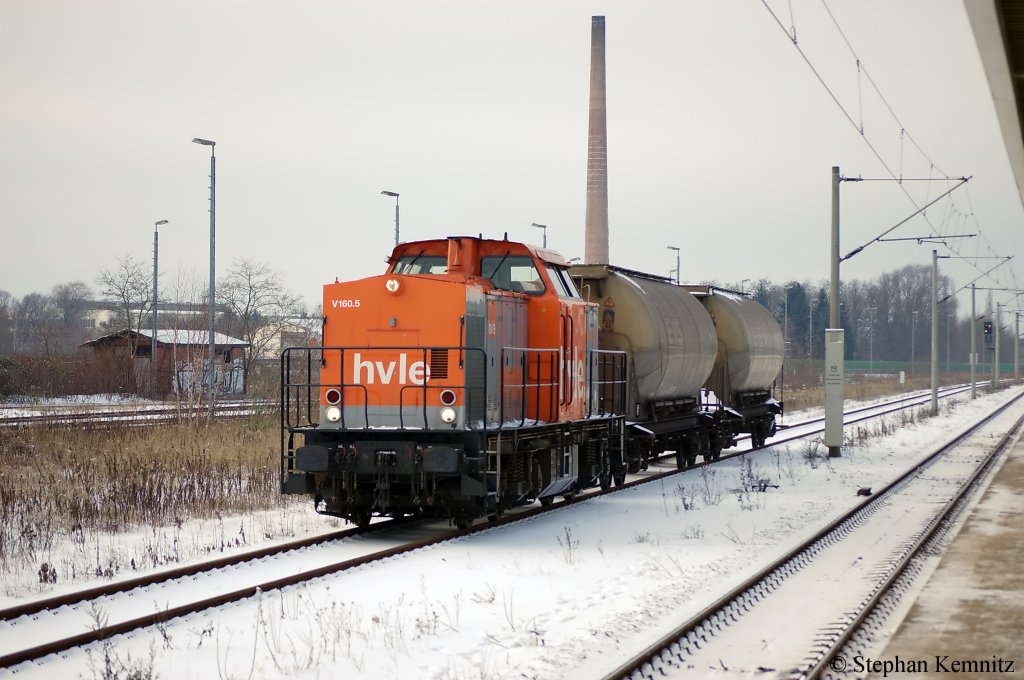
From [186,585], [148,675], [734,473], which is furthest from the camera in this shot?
[734,473]

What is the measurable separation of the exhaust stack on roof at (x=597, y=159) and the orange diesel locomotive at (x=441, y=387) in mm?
34677

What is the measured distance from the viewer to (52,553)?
38.2ft

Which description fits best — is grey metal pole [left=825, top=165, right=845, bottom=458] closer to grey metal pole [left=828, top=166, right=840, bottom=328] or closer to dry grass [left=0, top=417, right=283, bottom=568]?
grey metal pole [left=828, top=166, right=840, bottom=328]

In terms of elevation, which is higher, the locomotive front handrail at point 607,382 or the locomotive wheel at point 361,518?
the locomotive front handrail at point 607,382

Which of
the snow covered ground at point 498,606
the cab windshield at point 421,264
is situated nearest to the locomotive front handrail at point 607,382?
the snow covered ground at point 498,606

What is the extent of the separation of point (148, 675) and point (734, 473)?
15747 mm

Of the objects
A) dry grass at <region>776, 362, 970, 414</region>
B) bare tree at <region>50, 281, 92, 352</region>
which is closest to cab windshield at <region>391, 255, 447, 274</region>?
dry grass at <region>776, 362, 970, 414</region>

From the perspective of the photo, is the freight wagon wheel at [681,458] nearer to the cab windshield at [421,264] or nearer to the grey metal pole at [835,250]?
the grey metal pole at [835,250]

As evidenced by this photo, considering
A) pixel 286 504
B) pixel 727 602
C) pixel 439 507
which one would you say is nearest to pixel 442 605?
pixel 727 602

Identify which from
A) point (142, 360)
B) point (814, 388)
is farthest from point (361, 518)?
point (814, 388)

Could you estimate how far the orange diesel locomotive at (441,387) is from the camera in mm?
12289

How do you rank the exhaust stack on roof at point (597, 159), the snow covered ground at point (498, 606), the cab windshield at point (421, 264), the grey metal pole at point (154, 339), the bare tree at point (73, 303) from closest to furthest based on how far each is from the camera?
the snow covered ground at point (498, 606) → the cab windshield at point (421, 264) → the grey metal pole at point (154, 339) → the exhaust stack on roof at point (597, 159) → the bare tree at point (73, 303)

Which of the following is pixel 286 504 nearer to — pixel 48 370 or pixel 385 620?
pixel 385 620

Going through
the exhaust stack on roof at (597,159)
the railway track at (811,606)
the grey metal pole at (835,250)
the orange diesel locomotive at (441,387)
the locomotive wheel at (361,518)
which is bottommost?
the railway track at (811,606)
